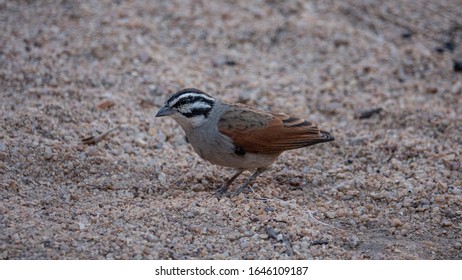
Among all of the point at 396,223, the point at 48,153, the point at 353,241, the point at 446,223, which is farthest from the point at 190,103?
the point at 446,223

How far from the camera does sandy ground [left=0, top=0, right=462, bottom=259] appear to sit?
6.69m

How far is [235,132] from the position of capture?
7.78 meters

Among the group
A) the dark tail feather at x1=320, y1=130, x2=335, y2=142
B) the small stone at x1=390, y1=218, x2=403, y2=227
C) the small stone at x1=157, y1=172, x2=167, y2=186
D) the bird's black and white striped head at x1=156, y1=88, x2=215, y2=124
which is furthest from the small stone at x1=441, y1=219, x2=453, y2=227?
the small stone at x1=157, y1=172, x2=167, y2=186

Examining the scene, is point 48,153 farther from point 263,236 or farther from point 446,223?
point 446,223

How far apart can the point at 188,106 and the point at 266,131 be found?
0.96 m

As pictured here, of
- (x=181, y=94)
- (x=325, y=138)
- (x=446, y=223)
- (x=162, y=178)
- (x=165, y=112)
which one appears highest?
(x=181, y=94)

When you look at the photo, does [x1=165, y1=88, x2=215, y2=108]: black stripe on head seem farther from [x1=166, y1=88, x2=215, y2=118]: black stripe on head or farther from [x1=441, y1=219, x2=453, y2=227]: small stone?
[x1=441, y1=219, x2=453, y2=227]: small stone

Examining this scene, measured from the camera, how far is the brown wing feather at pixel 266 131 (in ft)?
25.5

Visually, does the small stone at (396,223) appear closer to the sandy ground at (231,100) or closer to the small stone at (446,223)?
the sandy ground at (231,100)

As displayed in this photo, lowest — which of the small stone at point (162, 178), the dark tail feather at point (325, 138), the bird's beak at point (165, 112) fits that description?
the small stone at point (162, 178)

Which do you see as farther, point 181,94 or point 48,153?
point 48,153

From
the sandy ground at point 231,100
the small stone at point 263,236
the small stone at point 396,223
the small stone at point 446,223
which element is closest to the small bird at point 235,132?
the sandy ground at point 231,100

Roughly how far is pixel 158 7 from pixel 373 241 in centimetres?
666

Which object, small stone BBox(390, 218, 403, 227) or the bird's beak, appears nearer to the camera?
small stone BBox(390, 218, 403, 227)
